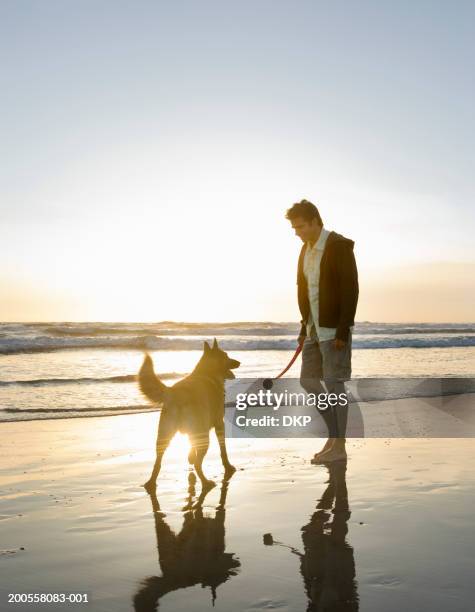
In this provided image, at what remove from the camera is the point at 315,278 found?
20.0 feet

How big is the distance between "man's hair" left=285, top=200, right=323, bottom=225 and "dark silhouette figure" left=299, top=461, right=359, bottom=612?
9.08 ft

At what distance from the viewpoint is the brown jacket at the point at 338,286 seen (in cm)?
580

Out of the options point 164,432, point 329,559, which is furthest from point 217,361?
point 329,559

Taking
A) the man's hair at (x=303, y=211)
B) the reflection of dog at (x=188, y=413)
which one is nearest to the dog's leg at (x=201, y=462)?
the reflection of dog at (x=188, y=413)

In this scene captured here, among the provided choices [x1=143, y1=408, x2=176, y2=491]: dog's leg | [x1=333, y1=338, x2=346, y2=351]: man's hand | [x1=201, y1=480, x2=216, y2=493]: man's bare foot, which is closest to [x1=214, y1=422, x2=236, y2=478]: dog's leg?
[x1=201, y1=480, x2=216, y2=493]: man's bare foot

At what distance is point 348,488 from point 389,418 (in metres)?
3.93

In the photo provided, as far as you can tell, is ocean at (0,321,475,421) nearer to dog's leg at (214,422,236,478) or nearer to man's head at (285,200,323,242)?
dog's leg at (214,422,236,478)

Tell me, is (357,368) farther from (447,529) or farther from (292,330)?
(292,330)

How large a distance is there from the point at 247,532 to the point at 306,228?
326 cm

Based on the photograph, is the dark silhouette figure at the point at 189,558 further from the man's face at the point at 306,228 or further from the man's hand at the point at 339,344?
the man's face at the point at 306,228

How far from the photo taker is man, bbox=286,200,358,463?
19.1ft

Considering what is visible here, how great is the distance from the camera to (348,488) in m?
4.88

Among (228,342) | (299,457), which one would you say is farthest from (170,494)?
(228,342)

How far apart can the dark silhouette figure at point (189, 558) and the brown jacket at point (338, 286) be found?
2.33m
